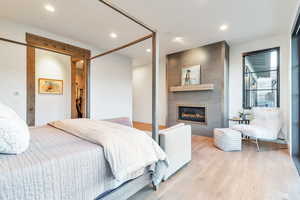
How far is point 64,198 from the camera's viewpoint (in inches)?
37.5

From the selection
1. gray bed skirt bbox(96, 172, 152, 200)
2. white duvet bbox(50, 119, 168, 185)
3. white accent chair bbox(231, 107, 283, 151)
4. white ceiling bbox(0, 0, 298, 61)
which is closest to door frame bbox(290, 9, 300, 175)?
white accent chair bbox(231, 107, 283, 151)

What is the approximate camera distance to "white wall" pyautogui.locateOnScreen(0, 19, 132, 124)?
294cm

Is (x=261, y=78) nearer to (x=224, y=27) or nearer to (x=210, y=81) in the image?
(x=210, y=81)

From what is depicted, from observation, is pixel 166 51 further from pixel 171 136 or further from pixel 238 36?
pixel 171 136

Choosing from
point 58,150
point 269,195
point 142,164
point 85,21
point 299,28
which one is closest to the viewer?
point 58,150

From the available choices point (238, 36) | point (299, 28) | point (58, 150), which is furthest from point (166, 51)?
point (58, 150)

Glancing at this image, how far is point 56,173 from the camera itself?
0.92 meters

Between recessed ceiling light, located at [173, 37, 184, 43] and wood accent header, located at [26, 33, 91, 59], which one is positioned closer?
wood accent header, located at [26, 33, 91, 59]

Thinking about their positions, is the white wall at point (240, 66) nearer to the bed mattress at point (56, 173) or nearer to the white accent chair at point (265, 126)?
the white accent chair at point (265, 126)

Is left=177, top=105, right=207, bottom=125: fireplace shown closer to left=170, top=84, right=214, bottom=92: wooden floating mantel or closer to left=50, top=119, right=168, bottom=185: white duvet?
left=170, top=84, right=214, bottom=92: wooden floating mantel

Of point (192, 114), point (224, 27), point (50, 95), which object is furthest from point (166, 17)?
point (50, 95)

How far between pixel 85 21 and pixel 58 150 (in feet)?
9.69

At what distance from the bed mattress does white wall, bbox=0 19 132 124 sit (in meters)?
2.67

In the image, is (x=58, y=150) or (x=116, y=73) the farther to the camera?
(x=116, y=73)
